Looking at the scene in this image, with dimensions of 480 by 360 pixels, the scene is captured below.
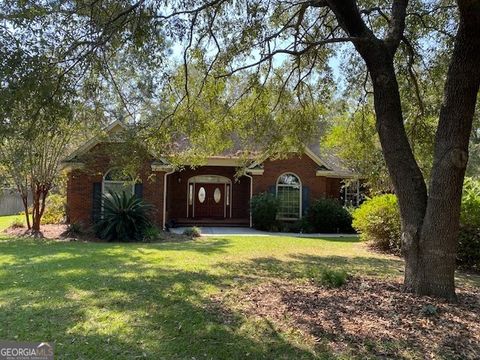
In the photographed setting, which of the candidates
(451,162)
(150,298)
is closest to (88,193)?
(150,298)

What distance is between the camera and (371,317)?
209 inches

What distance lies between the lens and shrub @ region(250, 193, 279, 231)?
19391mm

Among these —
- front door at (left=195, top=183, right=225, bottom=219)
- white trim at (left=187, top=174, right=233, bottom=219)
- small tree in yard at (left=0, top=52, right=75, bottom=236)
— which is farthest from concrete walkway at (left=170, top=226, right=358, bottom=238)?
small tree in yard at (left=0, top=52, right=75, bottom=236)

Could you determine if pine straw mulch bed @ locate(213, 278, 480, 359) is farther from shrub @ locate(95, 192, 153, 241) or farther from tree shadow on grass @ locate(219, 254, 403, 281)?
shrub @ locate(95, 192, 153, 241)

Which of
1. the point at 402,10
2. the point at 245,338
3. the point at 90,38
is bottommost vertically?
the point at 245,338

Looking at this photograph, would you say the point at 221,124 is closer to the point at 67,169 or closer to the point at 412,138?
the point at 412,138

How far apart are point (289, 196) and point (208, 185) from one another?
4740 mm

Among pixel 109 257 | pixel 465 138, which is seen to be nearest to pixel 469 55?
pixel 465 138

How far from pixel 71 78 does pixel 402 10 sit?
531cm

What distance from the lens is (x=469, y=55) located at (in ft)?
18.7

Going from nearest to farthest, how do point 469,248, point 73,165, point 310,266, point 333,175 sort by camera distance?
point 310,266, point 469,248, point 73,165, point 333,175

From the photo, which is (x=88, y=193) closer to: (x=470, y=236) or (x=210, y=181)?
(x=210, y=181)

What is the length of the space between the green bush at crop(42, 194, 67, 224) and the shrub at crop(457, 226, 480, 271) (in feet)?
59.0

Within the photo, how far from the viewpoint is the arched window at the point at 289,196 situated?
2059 cm
